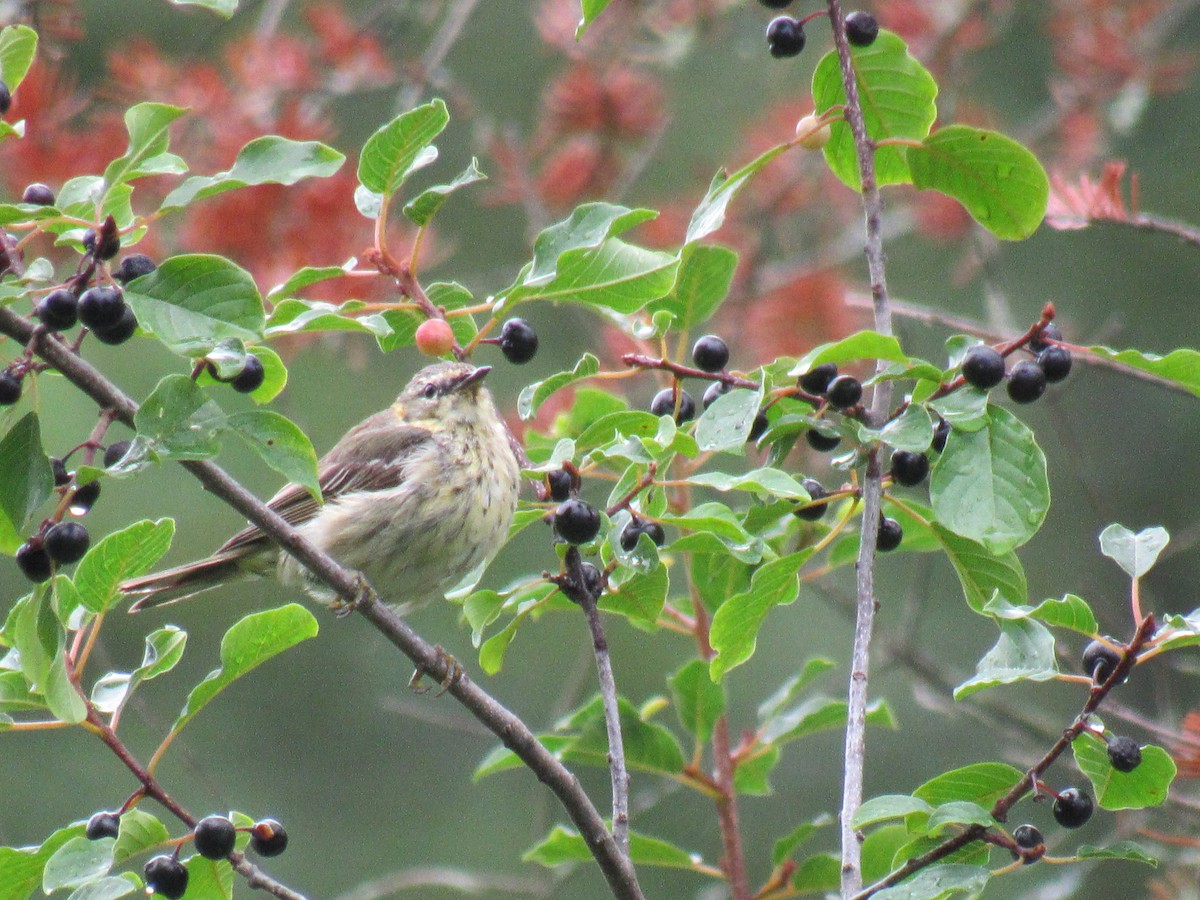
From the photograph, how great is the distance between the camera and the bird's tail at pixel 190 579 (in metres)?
4.32

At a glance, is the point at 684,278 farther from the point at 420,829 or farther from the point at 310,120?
the point at 420,829

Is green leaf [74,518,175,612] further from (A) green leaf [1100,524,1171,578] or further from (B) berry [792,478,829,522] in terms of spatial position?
(A) green leaf [1100,524,1171,578]

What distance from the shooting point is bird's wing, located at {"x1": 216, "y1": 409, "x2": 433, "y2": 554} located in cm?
431

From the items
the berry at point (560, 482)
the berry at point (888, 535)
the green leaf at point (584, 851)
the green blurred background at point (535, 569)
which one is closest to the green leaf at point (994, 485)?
the berry at point (888, 535)

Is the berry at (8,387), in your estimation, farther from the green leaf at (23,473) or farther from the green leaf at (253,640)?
the green leaf at (253,640)

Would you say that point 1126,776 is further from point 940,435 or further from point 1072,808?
point 940,435

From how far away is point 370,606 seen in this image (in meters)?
2.35

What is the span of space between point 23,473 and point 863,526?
4.00ft

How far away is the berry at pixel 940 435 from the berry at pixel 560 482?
2.03ft

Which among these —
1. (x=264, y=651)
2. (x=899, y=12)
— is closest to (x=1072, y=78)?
(x=899, y=12)

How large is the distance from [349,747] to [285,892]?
320 inches

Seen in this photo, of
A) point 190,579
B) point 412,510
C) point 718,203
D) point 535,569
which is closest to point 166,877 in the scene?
point 718,203

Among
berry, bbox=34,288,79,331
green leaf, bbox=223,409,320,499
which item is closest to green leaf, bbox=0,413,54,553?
berry, bbox=34,288,79,331

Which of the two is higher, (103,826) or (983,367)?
(983,367)
